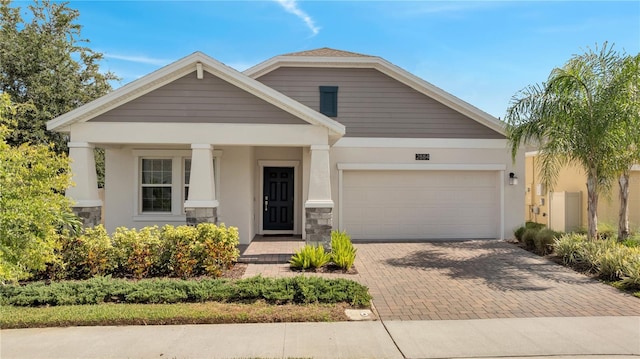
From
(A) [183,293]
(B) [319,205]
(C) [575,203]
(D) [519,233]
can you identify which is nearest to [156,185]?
(B) [319,205]

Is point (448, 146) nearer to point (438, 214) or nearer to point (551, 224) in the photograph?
point (438, 214)

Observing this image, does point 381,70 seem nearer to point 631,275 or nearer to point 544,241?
point 544,241

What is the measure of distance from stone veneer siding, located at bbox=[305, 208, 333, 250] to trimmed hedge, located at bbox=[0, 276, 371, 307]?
92.6 inches

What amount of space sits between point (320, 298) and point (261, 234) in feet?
21.7

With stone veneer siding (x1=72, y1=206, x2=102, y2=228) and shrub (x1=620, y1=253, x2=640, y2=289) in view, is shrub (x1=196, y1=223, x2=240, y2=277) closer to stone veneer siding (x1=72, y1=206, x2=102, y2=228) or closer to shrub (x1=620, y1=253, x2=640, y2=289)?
stone veneer siding (x1=72, y1=206, x2=102, y2=228)

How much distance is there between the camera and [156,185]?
10719mm

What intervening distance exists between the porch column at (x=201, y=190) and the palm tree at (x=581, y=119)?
753 centimetres

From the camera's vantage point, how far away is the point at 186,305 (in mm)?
5695

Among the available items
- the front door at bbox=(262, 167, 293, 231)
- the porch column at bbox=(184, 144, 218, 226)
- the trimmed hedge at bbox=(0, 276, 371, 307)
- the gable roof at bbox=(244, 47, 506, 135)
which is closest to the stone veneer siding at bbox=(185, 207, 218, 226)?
the porch column at bbox=(184, 144, 218, 226)

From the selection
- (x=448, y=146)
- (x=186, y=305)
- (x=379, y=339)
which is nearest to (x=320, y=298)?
(x=379, y=339)

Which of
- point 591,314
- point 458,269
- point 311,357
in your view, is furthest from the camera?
point 458,269

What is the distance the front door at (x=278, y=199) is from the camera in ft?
40.2

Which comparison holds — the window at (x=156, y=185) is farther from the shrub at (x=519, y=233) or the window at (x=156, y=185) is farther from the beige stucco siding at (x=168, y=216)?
the shrub at (x=519, y=233)

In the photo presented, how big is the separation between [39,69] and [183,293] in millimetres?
14475
